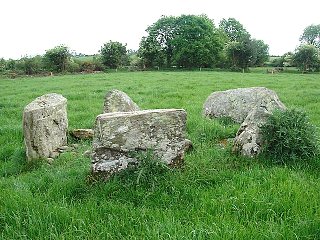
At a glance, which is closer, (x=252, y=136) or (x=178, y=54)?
(x=252, y=136)

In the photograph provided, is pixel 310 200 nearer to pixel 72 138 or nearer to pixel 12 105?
pixel 72 138

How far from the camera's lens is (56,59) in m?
54.5

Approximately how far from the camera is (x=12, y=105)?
15.5 m

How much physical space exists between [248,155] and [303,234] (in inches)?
102

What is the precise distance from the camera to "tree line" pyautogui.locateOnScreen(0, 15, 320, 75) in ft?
173

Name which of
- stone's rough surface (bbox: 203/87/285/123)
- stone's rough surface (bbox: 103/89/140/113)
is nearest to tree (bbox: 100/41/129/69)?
stone's rough surface (bbox: 203/87/285/123)

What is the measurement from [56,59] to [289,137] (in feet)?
175

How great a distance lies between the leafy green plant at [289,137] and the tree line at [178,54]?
48594mm

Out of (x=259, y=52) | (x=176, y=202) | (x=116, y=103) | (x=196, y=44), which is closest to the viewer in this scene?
(x=176, y=202)

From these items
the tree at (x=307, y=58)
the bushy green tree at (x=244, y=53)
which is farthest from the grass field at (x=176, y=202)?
the bushy green tree at (x=244, y=53)

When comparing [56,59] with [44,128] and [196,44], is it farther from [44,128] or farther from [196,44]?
[44,128]

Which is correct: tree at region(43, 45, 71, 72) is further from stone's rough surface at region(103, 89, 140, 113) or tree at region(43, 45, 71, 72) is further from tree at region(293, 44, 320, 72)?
stone's rough surface at region(103, 89, 140, 113)

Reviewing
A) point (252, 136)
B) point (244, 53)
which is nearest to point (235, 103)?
point (252, 136)

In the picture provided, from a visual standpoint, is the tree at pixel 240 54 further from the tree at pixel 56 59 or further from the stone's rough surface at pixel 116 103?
the stone's rough surface at pixel 116 103
